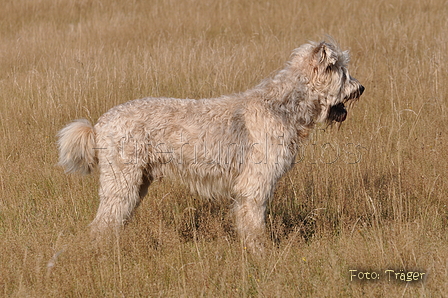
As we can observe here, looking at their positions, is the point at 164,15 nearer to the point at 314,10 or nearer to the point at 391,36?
the point at 314,10

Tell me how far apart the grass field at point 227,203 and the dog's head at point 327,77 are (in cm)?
93

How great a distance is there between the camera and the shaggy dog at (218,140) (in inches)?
177

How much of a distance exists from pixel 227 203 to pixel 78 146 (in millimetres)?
1741

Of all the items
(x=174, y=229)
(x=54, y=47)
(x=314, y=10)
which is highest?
(x=314, y=10)

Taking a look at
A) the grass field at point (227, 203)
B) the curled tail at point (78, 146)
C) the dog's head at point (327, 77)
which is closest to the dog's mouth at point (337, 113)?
the dog's head at point (327, 77)

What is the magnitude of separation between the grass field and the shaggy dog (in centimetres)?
27

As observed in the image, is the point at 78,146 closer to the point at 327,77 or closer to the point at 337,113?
the point at 327,77

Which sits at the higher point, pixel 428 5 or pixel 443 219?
pixel 428 5

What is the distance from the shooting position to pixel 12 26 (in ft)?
41.5

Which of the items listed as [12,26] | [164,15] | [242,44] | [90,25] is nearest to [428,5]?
[242,44]

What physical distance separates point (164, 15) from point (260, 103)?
27.5 feet

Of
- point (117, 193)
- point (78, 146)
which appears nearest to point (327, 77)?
point (117, 193)

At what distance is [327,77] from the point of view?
476cm

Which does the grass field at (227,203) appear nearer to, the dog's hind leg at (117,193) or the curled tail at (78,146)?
the dog's hind leg at (117,193)
